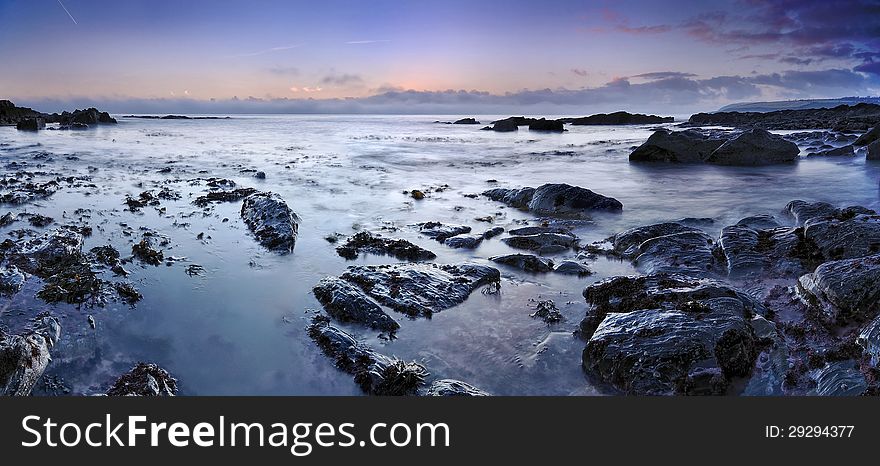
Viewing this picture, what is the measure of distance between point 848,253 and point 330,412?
825cm

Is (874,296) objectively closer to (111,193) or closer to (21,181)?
(111,193)

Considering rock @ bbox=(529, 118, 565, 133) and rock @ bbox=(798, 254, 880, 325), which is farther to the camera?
rock @ bbox=(529, 118, 565, 133)

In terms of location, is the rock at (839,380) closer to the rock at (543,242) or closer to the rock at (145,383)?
the rock at (543,242)

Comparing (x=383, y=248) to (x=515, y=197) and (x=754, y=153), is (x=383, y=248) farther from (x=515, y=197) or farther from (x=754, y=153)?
(x=754, y=153)

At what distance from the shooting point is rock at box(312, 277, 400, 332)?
244 inches

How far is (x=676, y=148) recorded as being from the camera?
82.2 feet

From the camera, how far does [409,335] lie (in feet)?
19.6

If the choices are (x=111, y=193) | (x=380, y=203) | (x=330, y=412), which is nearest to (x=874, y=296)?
(x=330, y=412)

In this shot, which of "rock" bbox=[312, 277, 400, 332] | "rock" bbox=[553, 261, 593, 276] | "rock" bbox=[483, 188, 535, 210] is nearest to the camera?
"rock" bbox=[312, 277, 400, 332]

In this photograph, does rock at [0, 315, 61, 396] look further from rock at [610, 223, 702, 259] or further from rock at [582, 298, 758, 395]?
rock at [610, 223, 702, 259]

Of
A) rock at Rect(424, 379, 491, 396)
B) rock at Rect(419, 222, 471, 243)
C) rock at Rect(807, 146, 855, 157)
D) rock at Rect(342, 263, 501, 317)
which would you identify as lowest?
rock at Rect(424, 379, 491, 396)

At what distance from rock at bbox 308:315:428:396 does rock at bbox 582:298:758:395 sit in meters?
1.95

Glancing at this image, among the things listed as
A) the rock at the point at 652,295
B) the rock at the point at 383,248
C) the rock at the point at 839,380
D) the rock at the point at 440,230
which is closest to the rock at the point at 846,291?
the rock at the point at 652,295

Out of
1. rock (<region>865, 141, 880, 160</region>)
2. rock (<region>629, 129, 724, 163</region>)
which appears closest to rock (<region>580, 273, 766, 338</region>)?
rock (<region>629, 129, 724, 163</region>)
